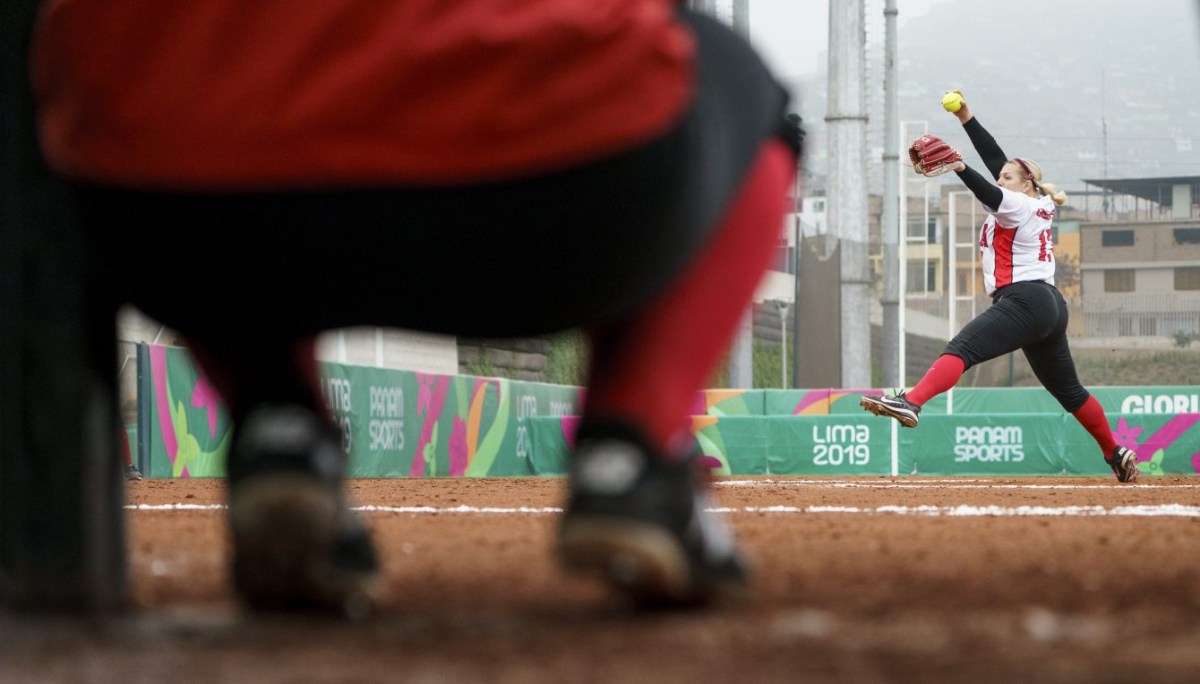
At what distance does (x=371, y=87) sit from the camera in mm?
1766

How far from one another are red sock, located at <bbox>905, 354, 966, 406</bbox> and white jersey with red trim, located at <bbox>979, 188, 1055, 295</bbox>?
0.47 metres

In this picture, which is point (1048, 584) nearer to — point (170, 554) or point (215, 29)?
point (215, 29)

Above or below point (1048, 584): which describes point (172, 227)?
above

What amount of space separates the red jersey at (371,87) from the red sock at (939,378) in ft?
24.8

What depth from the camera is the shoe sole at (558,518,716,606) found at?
1821 millimetres

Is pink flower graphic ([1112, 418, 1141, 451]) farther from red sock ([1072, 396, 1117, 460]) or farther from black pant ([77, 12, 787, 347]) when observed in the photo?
black pant ([77, 12, 787, 347])

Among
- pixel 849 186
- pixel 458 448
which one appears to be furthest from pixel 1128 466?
pixel 849 186

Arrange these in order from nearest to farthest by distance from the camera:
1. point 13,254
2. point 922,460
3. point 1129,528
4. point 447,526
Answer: point 13,254, point 1129,528, point 447,526, point 922,460

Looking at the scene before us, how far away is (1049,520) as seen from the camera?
13.6ft

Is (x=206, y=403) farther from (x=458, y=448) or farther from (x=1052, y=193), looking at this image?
(x=1052, y=193)

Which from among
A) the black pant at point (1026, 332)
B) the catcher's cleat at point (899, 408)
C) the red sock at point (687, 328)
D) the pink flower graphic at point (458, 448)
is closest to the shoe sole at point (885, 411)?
the catcher's cleat at point (899, 408)

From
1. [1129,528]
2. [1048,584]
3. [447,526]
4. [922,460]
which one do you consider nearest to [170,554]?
[447,526]

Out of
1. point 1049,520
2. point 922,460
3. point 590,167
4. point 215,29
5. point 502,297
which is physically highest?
point 215,29

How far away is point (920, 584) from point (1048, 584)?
0.16 metres
